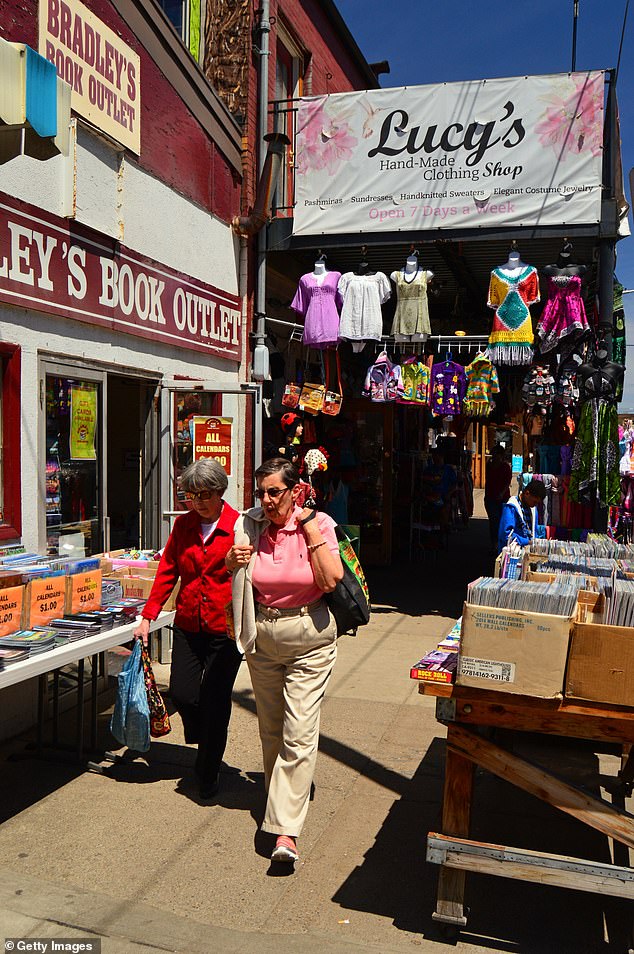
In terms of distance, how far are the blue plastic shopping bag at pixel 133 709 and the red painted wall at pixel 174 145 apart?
14.9ft

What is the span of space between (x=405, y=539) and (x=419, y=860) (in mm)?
10331

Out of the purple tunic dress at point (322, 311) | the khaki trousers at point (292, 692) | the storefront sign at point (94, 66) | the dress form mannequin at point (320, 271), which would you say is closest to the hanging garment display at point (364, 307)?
the purple tunic dress at point (322, 311)

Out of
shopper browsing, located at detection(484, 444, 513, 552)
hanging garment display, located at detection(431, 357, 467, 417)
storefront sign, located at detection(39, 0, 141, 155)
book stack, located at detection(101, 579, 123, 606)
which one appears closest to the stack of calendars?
book stack, located at detection(101, 579, 123, 606)

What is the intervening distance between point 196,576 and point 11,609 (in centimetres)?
97

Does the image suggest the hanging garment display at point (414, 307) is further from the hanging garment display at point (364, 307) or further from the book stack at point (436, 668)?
the book stack at point (436, 668)

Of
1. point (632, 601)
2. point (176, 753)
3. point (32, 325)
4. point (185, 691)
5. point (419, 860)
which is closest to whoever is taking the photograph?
point (632, 601)

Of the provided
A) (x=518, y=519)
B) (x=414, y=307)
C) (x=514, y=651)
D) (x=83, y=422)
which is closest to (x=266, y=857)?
(x=514, y=651)

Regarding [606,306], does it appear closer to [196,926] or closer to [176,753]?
[176,753]

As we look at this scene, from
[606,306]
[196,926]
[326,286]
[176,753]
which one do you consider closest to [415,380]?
[326,286]

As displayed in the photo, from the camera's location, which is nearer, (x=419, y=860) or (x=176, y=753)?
(x=419, y=860)

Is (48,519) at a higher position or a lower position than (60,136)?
lower

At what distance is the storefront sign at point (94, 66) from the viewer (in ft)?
18.7

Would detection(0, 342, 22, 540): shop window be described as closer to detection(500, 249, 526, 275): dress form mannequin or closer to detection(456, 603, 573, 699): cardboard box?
detection(456, 603, 573, 699): cardboard box

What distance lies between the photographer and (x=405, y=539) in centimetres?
1411
